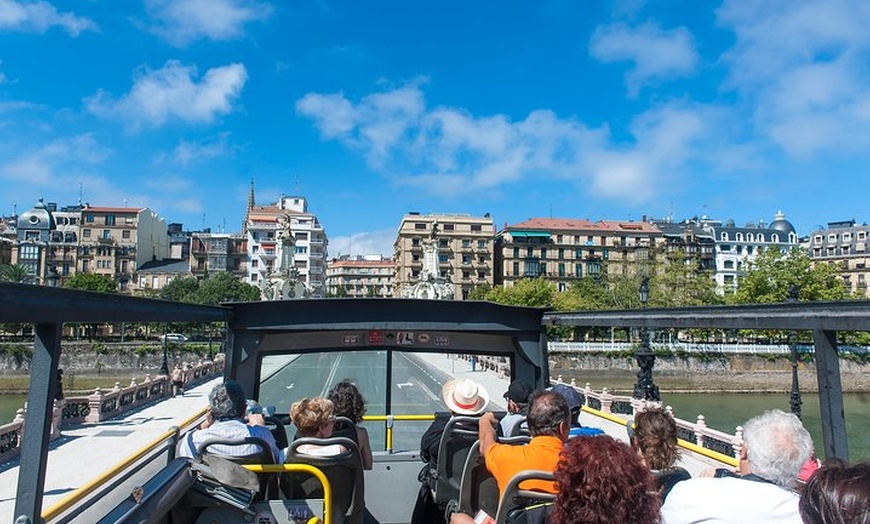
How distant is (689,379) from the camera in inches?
2179

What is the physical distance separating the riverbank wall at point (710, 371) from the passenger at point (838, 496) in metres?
53.0

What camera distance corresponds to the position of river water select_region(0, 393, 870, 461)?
102 ft

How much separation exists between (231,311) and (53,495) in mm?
7327

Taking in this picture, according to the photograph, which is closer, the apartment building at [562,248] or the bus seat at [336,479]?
the bus seat at [336,479]

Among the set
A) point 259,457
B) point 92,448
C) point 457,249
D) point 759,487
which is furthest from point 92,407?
point 457,249

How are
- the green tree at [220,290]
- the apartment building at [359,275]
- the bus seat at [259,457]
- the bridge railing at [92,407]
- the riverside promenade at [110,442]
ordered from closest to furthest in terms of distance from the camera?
the bus seat at [259,457], the riverside promenade at [110,442], the bridge railing at [92,407], the green tree at [220,290], the apartment building at [359,275]

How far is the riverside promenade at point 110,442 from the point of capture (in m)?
11.9

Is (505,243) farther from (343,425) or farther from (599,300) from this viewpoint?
(343,425)

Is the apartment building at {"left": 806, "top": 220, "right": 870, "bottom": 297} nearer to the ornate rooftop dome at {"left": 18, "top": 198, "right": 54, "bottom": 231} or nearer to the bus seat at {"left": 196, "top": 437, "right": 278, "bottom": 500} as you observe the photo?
the bus seat at {"left": 196, "top": 437, "right": 278, "bottom": 500}

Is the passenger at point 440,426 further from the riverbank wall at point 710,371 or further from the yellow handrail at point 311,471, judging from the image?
the riverbank wall at point 710,371

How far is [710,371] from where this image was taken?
Answer: 5569 centimetres

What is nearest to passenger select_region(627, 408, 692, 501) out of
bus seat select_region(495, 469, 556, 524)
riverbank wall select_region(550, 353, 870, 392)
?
bus seat select_region(495, 469, 556, 524)

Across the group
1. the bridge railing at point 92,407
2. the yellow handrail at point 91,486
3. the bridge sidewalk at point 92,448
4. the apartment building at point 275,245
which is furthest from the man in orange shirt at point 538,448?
the apartment building at point 275,245

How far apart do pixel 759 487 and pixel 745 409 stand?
143 feet
